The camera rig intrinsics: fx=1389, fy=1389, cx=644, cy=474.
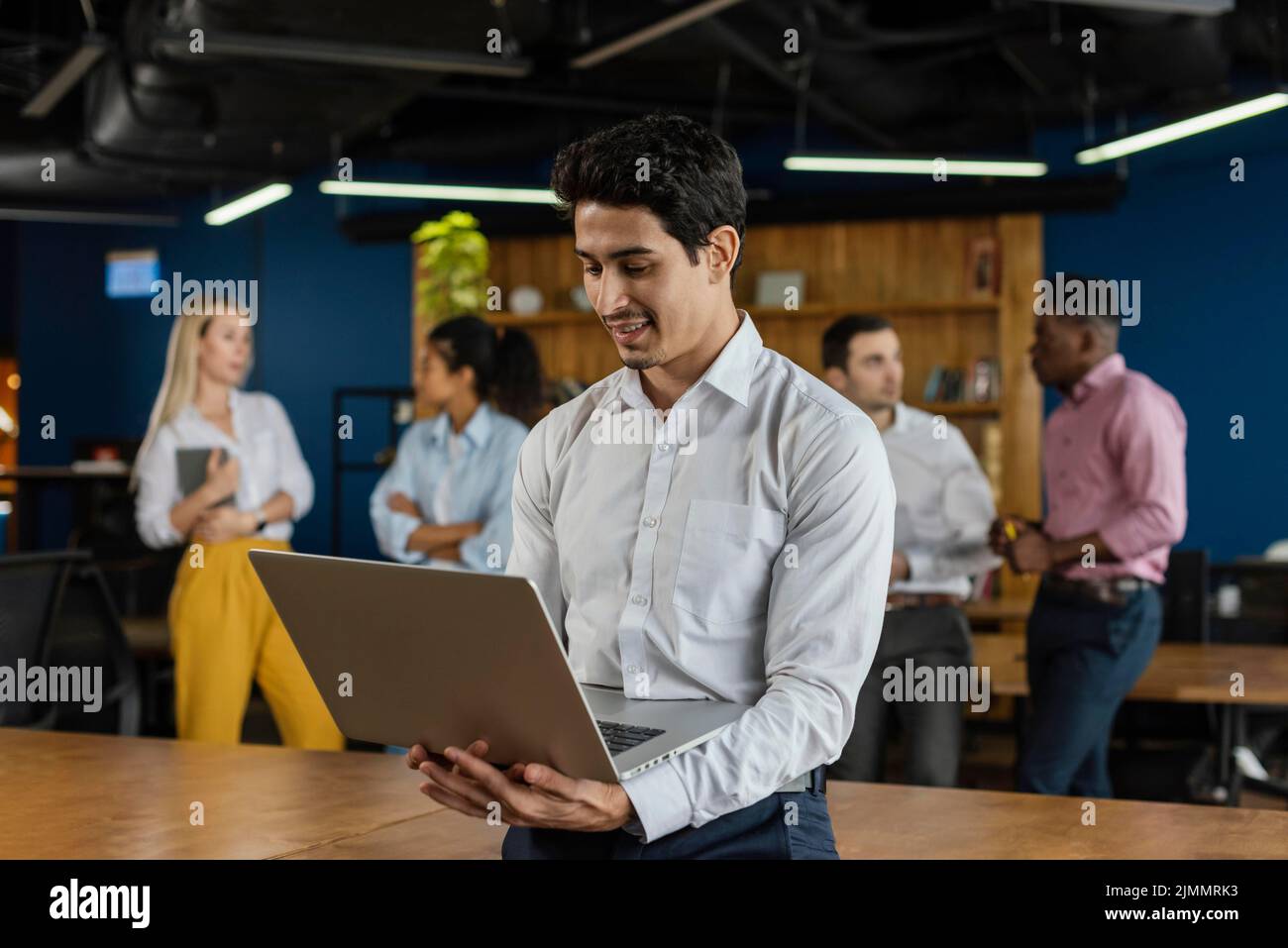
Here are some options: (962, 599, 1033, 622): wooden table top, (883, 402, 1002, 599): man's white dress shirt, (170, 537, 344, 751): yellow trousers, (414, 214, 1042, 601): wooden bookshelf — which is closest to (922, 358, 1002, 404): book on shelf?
(414, 214, 1042, 601): wooden bookshelf

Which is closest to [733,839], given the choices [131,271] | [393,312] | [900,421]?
[900,421]

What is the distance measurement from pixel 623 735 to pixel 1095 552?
Result: 264cm

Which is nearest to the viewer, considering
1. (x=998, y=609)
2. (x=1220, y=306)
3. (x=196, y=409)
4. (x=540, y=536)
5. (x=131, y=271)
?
(x=540, y=536)

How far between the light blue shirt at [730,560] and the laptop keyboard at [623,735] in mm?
45

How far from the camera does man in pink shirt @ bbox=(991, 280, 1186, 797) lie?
12.8 feet

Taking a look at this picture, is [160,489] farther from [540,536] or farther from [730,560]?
[730,560]

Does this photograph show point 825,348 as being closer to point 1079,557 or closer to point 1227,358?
point 1079,557

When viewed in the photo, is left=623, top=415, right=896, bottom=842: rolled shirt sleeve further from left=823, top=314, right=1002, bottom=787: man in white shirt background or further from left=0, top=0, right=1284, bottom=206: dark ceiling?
left=0, top=0, right=1284, bottom=206: dark ceiling

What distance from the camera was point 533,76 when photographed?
8.73 meters
